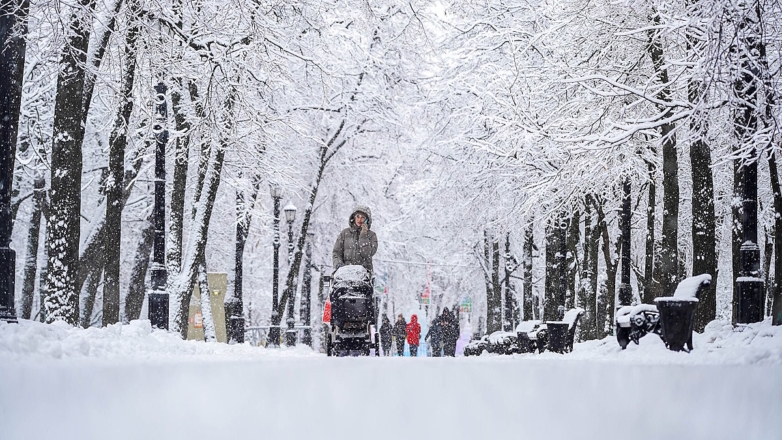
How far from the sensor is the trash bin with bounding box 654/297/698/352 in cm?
1236

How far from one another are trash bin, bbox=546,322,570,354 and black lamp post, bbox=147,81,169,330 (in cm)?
718

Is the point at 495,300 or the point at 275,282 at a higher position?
the point at 275,282

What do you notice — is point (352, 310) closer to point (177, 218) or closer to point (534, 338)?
point (534, 338)

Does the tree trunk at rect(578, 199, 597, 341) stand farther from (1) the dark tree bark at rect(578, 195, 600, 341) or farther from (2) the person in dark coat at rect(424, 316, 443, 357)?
(2) the person in dark coat at rect(424, 316, 443, 357)

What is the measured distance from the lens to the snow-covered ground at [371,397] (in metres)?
5.14

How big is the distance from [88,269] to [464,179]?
531 inches

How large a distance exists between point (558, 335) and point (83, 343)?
1029 centimetres

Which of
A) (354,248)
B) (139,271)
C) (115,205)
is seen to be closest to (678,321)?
(354,248)

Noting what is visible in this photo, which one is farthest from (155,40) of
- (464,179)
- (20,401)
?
(464,179)

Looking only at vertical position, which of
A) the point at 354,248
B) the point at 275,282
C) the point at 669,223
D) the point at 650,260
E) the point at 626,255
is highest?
the point at 669,223

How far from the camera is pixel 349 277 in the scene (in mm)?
15227

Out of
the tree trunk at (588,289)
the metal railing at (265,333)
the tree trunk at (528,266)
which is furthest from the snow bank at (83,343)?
the tree trunk at (528,266)

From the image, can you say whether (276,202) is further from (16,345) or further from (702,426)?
(702,426)

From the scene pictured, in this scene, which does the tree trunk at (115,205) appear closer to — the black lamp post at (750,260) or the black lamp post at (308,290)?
the black lamp post at (750,260)
